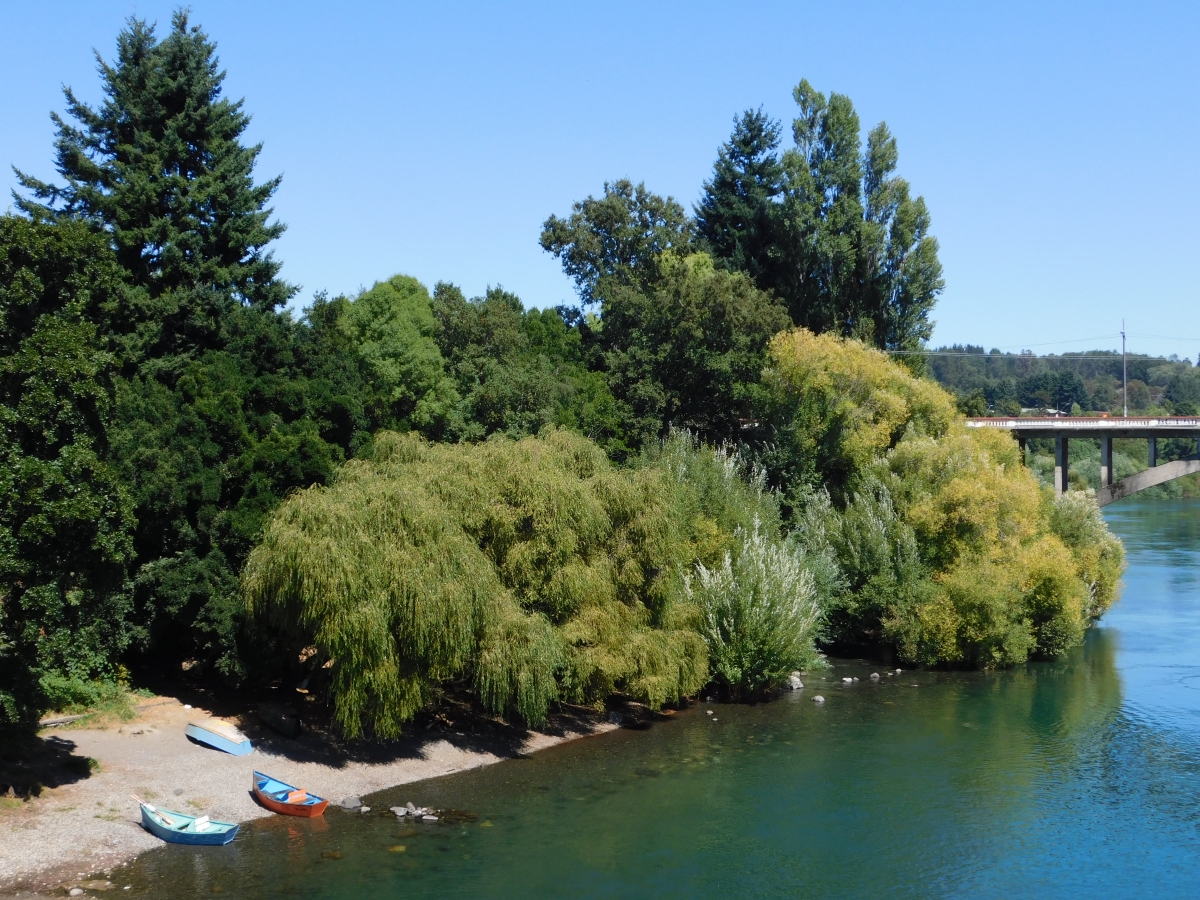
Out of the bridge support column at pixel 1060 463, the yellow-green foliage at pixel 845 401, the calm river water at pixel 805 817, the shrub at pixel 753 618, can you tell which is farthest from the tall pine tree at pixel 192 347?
the bridge support column at pixel 1060 463

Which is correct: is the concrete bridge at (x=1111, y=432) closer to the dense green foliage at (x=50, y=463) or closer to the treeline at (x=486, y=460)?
the treeline at (x=486, y=460)

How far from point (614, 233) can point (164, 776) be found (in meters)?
50.6

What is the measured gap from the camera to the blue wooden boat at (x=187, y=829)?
27.4 metres

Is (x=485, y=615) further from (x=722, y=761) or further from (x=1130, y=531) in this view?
(x=1130, y=531)

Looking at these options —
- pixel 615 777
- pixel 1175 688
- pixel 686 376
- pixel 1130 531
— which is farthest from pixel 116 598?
pixel 1130 531

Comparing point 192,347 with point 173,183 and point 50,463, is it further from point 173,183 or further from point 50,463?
point 50,463

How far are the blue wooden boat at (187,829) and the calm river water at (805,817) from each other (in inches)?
13.6

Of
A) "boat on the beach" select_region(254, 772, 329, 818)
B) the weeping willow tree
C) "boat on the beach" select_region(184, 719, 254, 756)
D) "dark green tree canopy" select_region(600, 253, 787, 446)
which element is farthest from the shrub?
"boat on the beach" select_region(184, 719, 254, 756)

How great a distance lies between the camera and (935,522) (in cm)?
4969

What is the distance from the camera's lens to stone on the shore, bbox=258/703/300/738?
34.1 meters

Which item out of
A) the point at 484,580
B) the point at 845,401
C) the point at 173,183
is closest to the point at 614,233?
the point at 845,401

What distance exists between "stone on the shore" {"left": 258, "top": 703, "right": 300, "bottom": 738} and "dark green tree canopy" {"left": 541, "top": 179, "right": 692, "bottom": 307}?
42258 millimetres

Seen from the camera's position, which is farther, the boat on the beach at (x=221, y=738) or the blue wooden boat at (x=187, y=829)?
the boat on the beach at (x=221, y=738)

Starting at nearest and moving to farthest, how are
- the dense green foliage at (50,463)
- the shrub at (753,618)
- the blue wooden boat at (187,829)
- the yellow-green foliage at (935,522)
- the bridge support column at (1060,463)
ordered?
the dense green foliage at (50,463), the blue wooden boat at (187,829), the shrub at (753,618), the yellow-green foliage at (935,522), the bridge support column at (1060,463)
